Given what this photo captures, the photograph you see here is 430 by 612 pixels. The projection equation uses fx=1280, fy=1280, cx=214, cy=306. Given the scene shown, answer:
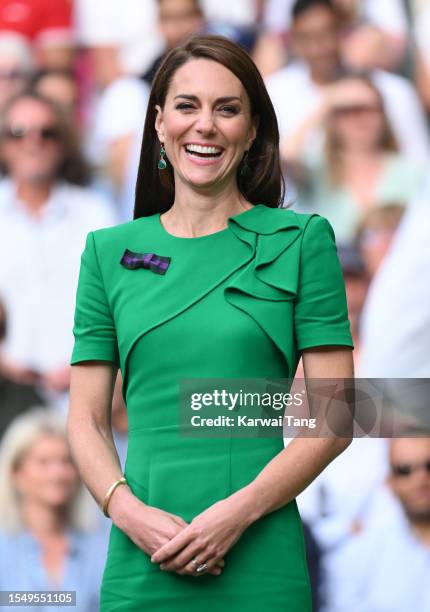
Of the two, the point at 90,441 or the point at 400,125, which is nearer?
the point at 90,441

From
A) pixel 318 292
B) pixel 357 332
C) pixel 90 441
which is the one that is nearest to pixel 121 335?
pixel 90 441

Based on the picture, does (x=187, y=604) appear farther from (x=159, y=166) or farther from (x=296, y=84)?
(x=296, y=84)

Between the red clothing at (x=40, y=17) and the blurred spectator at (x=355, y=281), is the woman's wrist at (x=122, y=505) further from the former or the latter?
the red clothing at (x=40, y=17)

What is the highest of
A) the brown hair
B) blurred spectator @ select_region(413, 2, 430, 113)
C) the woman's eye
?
blurred spectator @ select_region(413, 2, 430, 113)

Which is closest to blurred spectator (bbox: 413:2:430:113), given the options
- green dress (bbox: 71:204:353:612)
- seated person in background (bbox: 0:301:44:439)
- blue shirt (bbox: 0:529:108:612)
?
seated person in background (bbox: 0:301:44:439)

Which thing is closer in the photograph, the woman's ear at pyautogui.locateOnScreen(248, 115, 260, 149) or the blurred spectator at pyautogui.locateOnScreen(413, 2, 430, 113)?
the woman's ear at pyautogui.locateOnScreen(248, 115, 260, 149)

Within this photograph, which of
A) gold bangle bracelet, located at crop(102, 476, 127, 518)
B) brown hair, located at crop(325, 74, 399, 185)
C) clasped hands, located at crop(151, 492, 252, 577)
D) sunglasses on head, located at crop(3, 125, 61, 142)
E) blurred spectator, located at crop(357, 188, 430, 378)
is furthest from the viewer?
sunglasses on head, located at crop(3, 125, 61, 142)

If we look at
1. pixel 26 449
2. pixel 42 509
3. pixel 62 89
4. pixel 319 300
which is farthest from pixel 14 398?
pixel 319 300

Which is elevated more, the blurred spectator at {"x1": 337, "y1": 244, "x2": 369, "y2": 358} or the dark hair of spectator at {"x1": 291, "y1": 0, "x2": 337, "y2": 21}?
the dark hair of spectator at {"x1": 291, "y1": 0, "x2": 337, "y2": 21}

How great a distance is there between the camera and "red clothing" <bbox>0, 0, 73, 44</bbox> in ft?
13.7

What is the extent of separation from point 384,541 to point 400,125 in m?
1.32

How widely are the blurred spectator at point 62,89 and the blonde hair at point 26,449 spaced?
0.98 meters

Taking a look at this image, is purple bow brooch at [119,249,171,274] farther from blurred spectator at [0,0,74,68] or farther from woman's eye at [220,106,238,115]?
blurred spectator at [0,0,74,68]

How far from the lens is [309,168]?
13.5ft
